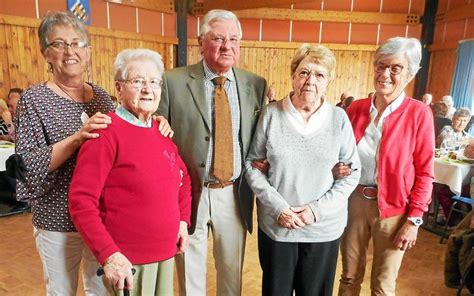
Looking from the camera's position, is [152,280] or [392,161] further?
[392,161]

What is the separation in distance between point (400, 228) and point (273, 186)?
0.75 m

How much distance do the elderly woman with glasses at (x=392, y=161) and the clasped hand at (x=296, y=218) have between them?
1.41 ft

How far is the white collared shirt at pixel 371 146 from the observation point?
1.88m

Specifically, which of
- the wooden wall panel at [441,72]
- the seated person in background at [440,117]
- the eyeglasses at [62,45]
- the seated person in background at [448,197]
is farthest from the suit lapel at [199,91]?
the wooden wall panel at [441,72]

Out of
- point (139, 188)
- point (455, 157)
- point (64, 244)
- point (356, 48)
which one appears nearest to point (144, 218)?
point (139, 188)

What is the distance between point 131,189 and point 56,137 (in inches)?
16.3

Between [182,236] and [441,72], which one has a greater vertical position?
[441,72]

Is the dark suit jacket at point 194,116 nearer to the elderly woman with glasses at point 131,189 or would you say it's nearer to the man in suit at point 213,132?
the man in suit at point 213,132

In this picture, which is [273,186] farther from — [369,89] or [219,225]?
[369,89]

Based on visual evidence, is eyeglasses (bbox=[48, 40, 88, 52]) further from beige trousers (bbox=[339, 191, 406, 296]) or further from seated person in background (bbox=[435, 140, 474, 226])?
seated person in background (bbox=[435, 140, 474, 226])

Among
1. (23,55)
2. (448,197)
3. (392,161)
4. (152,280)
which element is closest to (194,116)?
(152,280)

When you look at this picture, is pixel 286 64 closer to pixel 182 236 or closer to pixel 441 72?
pixel 441 72

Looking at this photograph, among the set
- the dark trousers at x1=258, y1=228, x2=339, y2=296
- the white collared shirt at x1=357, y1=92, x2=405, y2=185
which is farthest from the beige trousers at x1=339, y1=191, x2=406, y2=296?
the dark trousers at x1=258, y1=228, x2=339, y2=296

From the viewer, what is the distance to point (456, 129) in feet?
16.1
